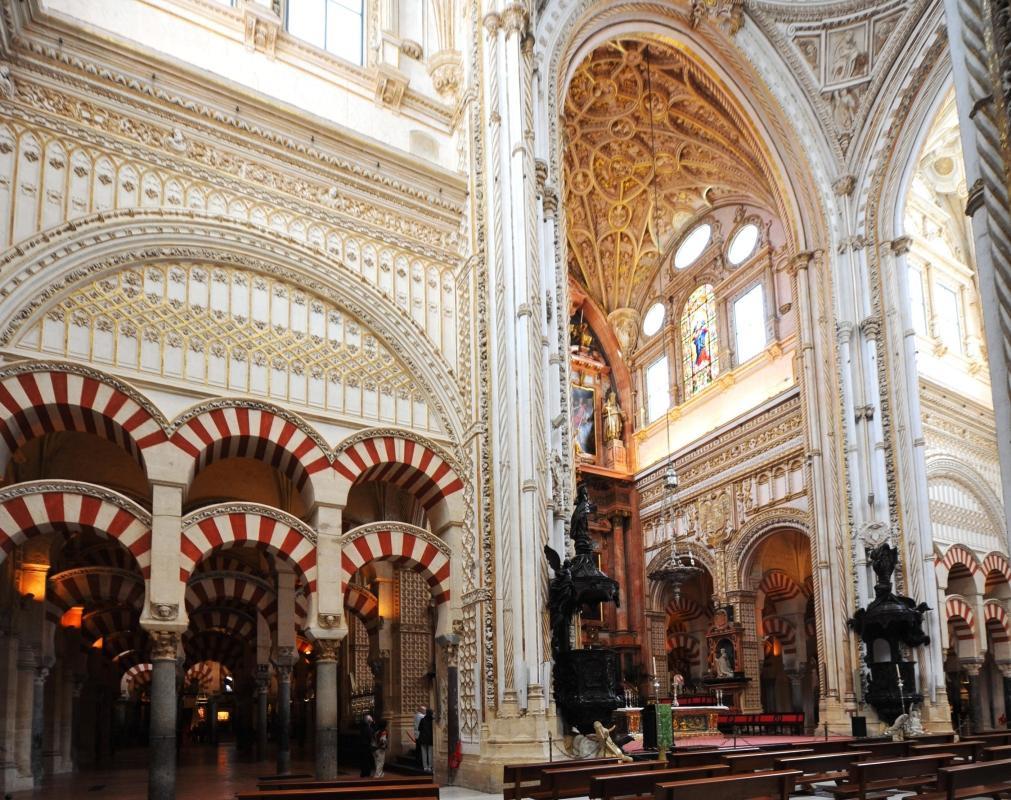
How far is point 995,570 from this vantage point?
20.8m

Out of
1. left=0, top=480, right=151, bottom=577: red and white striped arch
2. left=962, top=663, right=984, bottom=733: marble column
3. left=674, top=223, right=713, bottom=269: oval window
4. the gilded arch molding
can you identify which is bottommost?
left=962, top=663, right=984, bottom=733: marble column

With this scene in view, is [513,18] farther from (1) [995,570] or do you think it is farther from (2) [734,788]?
(1) [995,570]

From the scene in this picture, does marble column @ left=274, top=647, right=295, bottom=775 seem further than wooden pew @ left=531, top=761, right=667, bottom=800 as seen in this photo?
Yes

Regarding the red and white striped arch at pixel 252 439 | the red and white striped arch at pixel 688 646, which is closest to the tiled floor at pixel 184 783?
the red and white striped arch at pixel 252 439

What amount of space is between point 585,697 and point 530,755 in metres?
1.03

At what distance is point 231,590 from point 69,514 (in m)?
4.52

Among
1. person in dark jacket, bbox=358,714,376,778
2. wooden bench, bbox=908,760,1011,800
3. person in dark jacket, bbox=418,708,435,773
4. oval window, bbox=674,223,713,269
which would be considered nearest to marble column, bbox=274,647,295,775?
person in dark jacket, bbox=358,714,376,778

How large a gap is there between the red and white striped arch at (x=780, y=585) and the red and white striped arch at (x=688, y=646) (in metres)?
3.17

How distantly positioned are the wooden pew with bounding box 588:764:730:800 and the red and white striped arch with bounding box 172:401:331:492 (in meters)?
6.04

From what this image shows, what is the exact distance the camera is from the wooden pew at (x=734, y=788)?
6660 millimetres

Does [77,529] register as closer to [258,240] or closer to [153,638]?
[153,638]

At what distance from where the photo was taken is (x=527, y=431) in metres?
13.0

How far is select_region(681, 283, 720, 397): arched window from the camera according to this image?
23641mm

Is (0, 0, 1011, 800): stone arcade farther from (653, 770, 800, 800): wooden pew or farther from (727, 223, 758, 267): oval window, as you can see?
(653, 770, 800, 800): wooden pew
